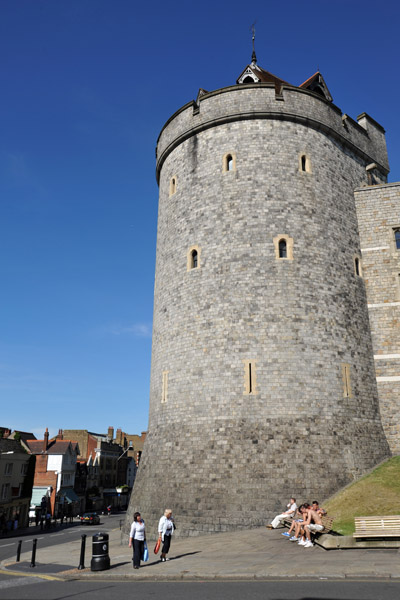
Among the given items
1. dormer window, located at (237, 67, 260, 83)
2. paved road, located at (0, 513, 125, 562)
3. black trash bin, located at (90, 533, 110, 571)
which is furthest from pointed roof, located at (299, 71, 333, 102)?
paved road, located at (0, 513, 125, 562)

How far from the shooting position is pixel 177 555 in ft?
41.3

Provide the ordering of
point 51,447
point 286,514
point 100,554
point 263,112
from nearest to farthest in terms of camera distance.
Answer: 1. point 100,554
2. point 286,514
3. point 263,112
4. point 51,447

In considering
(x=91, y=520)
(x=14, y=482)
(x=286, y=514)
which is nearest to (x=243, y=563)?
(x=286, y=514)

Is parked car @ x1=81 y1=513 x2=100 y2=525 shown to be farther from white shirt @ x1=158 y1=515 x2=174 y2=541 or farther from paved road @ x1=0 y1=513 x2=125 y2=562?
white shirt @ x1=158 y1=515 x2=174 y2=541

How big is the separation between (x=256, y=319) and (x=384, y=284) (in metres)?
7.19

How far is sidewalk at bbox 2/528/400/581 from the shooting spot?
30.1 ft

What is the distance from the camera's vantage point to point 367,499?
1551cm

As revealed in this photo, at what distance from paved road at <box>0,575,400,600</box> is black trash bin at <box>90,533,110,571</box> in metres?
1.38

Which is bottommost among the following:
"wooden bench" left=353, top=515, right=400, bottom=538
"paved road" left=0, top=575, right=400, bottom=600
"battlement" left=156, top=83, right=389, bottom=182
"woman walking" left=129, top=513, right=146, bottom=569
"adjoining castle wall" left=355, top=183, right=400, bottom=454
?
"paved road" left=0, top=575, right=400, bottom=600

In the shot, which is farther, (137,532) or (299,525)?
(299,525)

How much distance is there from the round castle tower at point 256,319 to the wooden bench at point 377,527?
479cm

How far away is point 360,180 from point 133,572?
21.3m

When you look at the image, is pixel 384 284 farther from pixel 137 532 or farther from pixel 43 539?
pixel 43 539

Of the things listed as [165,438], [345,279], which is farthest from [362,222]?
[165,438]
